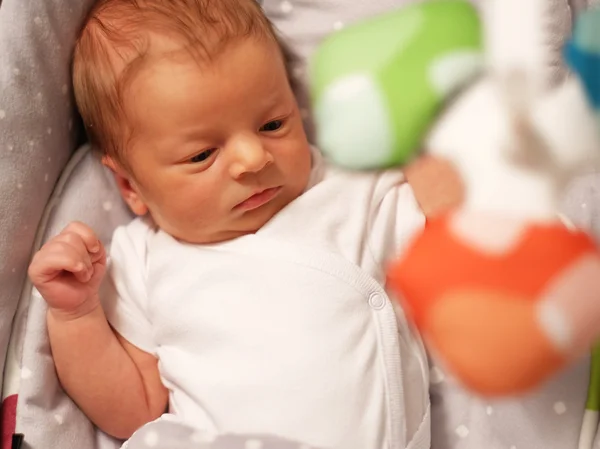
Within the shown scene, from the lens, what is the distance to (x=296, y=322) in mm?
857

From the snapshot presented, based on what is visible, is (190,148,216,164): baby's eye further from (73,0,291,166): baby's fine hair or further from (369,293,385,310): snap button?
(369,293,385,310): snap button

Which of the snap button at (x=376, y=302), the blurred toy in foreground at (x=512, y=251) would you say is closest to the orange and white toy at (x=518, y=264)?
the blurred toy in foreground at (x=512, y=251)

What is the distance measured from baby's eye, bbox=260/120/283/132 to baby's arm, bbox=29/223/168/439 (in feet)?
0.82

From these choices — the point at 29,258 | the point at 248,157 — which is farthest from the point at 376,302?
the point at 29,258

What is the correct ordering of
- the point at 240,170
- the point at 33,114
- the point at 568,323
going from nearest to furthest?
the point at 568,323
the point at 240,170
the point at 33,114

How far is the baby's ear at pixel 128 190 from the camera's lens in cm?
97

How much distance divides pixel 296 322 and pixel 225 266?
12 cm

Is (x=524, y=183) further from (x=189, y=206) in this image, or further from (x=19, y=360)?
(x=19, y=360)

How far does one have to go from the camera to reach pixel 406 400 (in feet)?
2.89

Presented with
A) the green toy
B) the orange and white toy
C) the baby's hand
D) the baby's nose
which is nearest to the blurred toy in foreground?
the orange and white toy

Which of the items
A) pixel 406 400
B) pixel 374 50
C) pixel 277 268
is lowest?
pixel 406 400

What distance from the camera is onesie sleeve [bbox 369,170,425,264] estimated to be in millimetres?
954

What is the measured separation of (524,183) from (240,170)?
A: 398 mm

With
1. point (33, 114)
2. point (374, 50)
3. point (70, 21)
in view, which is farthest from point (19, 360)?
point (374, 50)
